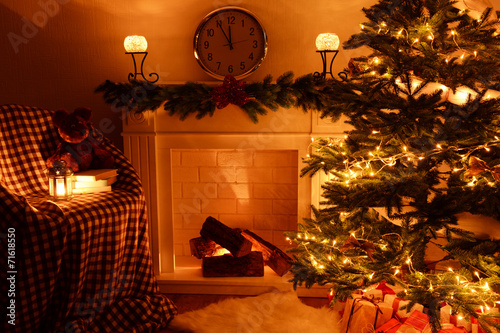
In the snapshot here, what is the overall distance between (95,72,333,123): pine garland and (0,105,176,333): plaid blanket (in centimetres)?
29

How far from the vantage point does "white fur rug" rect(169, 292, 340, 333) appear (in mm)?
1933

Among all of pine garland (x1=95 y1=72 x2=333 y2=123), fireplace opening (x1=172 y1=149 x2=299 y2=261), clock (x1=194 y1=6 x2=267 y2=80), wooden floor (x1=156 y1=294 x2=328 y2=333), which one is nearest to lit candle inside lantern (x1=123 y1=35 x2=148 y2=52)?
pine garland (x1=95 y1=72 x2=333 y2=123)

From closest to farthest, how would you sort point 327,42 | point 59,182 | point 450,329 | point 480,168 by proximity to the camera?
point 480,168, point 450,329, point 59,182, point 327,42

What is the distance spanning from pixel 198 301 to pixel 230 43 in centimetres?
138

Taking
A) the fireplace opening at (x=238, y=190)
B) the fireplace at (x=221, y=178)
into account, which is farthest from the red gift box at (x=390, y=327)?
the fireplace opening at (x=238, y=190)

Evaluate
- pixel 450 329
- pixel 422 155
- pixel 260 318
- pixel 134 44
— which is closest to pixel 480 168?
pixel 422 155

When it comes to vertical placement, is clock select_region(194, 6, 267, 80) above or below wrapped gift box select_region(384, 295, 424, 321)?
above

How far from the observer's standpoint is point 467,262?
1465mm

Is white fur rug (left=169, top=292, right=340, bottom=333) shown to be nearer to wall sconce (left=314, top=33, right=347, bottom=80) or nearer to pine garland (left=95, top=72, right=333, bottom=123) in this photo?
pine garland (left=95, top=72, right=333, bottom=123)

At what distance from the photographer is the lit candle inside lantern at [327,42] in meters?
2.27

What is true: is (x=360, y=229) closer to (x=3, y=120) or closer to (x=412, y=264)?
(x=412, y=264)

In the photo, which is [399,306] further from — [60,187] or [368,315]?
[60,187]

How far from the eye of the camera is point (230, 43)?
2484 millimetres

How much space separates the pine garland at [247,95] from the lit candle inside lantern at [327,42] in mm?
176
